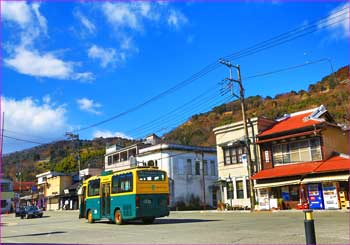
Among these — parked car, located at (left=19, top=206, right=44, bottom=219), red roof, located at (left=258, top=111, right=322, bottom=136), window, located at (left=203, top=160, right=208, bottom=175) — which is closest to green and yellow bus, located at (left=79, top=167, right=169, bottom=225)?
red roof, located at (left=258, top=111, right=322, bottom=136)

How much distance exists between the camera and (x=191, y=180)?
5212 centimetres

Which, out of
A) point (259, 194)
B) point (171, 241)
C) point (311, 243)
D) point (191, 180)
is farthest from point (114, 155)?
point (311, 243)

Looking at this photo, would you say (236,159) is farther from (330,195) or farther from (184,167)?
(184,167)

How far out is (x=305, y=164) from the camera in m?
33.9

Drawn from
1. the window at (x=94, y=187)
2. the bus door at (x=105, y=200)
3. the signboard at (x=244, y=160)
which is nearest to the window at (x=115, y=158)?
the signboard at (x=244, y=160)

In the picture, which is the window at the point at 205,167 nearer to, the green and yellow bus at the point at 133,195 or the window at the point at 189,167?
the window at the point at 189,167

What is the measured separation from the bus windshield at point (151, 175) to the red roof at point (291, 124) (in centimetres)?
1570

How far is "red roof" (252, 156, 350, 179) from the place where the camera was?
3010cm

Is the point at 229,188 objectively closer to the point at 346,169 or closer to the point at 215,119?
the point at 346,169

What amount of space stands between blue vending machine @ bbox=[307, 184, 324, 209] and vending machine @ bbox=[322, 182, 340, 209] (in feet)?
1.26

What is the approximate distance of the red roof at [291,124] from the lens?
112 ft

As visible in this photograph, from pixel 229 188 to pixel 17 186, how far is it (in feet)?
292

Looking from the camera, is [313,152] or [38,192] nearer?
[313,152]

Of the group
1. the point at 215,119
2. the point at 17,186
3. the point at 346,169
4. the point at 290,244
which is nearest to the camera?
the point at 290,244
